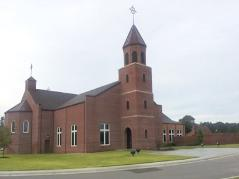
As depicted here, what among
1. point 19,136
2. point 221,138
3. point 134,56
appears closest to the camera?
point 134,56

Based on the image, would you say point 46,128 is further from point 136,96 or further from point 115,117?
point 136,96

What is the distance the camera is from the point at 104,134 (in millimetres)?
48812

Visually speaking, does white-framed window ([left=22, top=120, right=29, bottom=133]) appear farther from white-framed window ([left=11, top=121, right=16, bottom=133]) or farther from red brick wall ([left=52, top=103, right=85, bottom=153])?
red brick wall ([left=52, top=103, right=85, bottom=153])

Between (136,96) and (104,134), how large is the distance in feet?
22.5

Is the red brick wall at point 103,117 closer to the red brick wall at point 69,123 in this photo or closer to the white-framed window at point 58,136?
the red brick wall at point 69,123

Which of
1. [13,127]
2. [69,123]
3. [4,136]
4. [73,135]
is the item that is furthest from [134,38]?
[13,127]

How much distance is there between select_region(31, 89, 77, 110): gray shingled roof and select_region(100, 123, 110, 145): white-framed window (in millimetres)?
13311

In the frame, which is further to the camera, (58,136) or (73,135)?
(58,136)

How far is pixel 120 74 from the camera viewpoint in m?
51.2

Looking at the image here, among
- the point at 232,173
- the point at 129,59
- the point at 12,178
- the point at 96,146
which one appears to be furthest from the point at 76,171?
the point at 129,59

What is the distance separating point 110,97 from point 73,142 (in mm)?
8259

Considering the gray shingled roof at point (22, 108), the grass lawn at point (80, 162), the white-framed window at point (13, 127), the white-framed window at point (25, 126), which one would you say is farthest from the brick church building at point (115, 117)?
the grass lawn at point (80, 162)

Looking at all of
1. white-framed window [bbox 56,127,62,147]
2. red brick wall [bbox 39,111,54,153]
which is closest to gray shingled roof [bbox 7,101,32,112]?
red brick wall [bbox 39,111,54,153]

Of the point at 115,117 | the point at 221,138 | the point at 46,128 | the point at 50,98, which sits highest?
the point at 50,98
